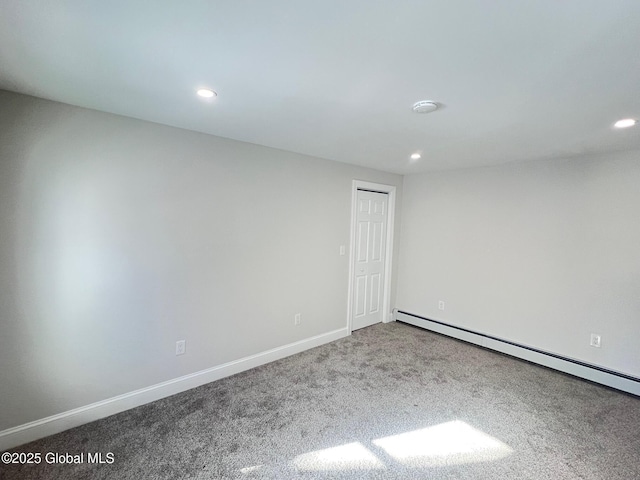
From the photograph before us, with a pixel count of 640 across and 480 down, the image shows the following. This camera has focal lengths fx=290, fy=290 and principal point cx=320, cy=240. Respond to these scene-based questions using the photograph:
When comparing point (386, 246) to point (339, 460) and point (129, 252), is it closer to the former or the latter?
point (339, 460)

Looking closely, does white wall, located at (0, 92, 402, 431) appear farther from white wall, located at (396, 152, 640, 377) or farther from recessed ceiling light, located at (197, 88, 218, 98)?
white wall, located at (396, 152, 640, 377)

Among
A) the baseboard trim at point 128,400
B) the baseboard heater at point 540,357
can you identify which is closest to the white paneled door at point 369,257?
the baseboard heater at point 540,357

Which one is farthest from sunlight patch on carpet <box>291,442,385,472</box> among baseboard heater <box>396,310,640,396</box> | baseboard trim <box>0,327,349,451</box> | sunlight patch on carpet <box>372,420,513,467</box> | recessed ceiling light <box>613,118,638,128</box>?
recessed ceiling light <box>613,118,638,128</box>

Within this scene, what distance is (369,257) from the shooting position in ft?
14.1

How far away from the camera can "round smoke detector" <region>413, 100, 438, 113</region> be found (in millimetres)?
1804

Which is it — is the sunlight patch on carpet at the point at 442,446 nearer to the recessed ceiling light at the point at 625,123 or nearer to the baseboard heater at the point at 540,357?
the baseboard heater at the point at 540,357

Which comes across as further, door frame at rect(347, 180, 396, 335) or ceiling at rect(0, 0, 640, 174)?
door frame at rect(347, 180, 396, 335)

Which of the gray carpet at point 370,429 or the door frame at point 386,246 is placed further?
the door frame at point 386,246

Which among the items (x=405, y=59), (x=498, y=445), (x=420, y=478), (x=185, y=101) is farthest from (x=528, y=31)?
Result: (x=498, y=445)

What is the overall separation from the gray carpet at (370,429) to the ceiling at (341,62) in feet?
7.56

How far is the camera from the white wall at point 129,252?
1.92 meters

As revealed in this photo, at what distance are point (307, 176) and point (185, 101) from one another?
65.0 inches

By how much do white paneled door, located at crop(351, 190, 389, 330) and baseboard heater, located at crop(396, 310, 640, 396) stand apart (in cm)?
67

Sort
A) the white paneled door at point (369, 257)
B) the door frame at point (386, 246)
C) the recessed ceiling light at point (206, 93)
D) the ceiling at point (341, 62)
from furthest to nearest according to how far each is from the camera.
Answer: the white paneled door at point (369, 257) < the door frame at point (386, 246) < the recessed ceiling light at point (206, 93) < the ceiling at point (341, 62)
